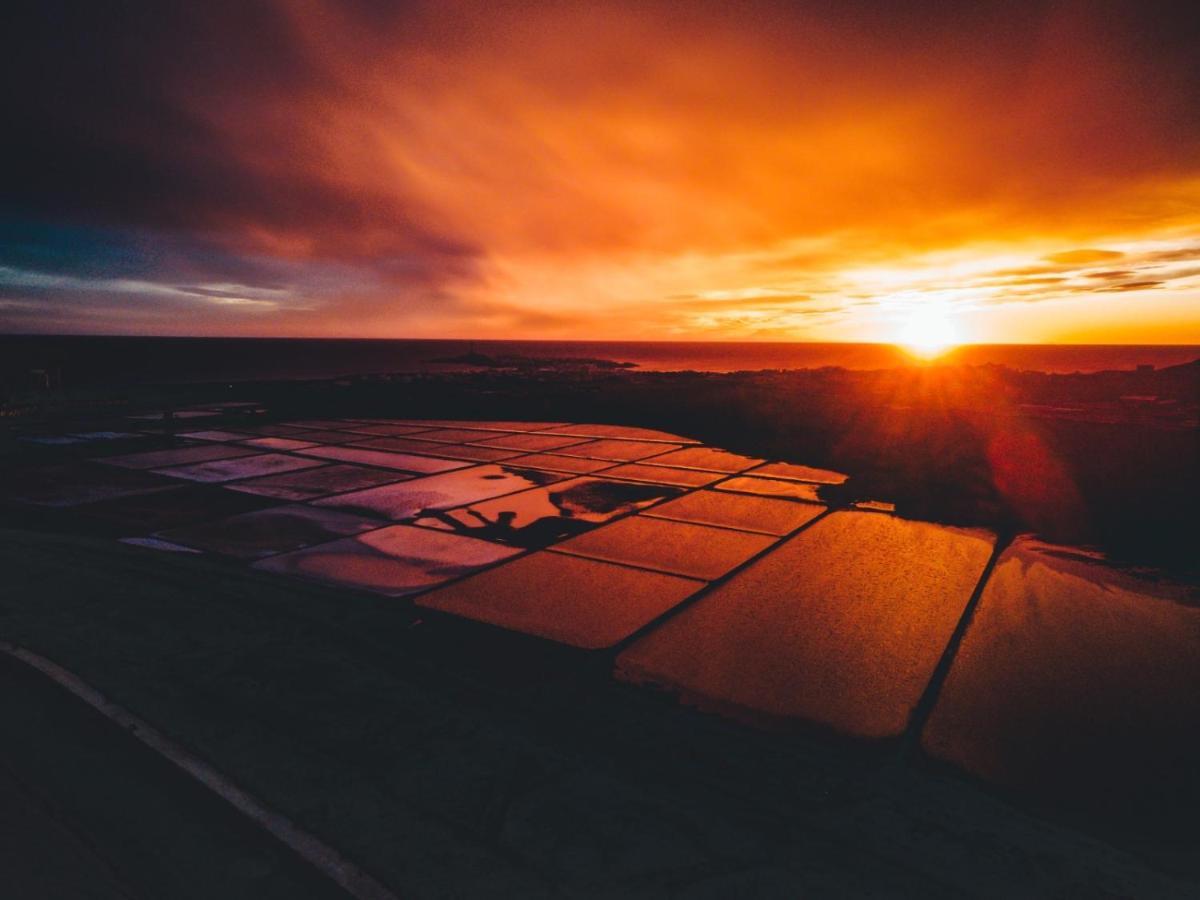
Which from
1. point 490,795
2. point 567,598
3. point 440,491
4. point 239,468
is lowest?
point 490,795

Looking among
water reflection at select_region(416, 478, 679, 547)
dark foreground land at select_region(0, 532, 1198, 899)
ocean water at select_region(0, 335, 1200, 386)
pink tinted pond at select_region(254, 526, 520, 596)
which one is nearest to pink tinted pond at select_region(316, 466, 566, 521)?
water reflection at select_region(416, 478, 679, 547)

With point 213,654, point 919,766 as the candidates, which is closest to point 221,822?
point 213,654

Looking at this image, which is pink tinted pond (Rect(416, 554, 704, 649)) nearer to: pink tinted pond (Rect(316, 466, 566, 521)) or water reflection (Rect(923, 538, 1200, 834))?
water reflection (Rect(923, 538, 1200, 834))

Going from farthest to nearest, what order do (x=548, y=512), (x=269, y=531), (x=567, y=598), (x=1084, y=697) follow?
(x=548, y=512) < (x=269, y=531) < (x=567, y=598) < (x=1084, y=697)

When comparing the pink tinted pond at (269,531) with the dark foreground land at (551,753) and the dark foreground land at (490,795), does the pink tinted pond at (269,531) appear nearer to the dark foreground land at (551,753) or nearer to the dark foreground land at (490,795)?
the dark foreground land at (551,753)

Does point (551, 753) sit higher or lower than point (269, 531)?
lower

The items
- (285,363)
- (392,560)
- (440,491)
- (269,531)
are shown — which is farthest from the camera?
(285,363)

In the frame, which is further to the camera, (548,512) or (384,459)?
(384,459)

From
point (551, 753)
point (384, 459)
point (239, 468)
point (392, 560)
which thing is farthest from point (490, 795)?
point (239, 468)

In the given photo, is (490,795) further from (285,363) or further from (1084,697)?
(285,363)

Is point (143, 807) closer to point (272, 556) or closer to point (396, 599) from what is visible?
point (396, 599)

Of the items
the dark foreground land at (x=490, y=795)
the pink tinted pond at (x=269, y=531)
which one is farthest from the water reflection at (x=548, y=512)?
the dark foreground land at (x=490, y=795)
